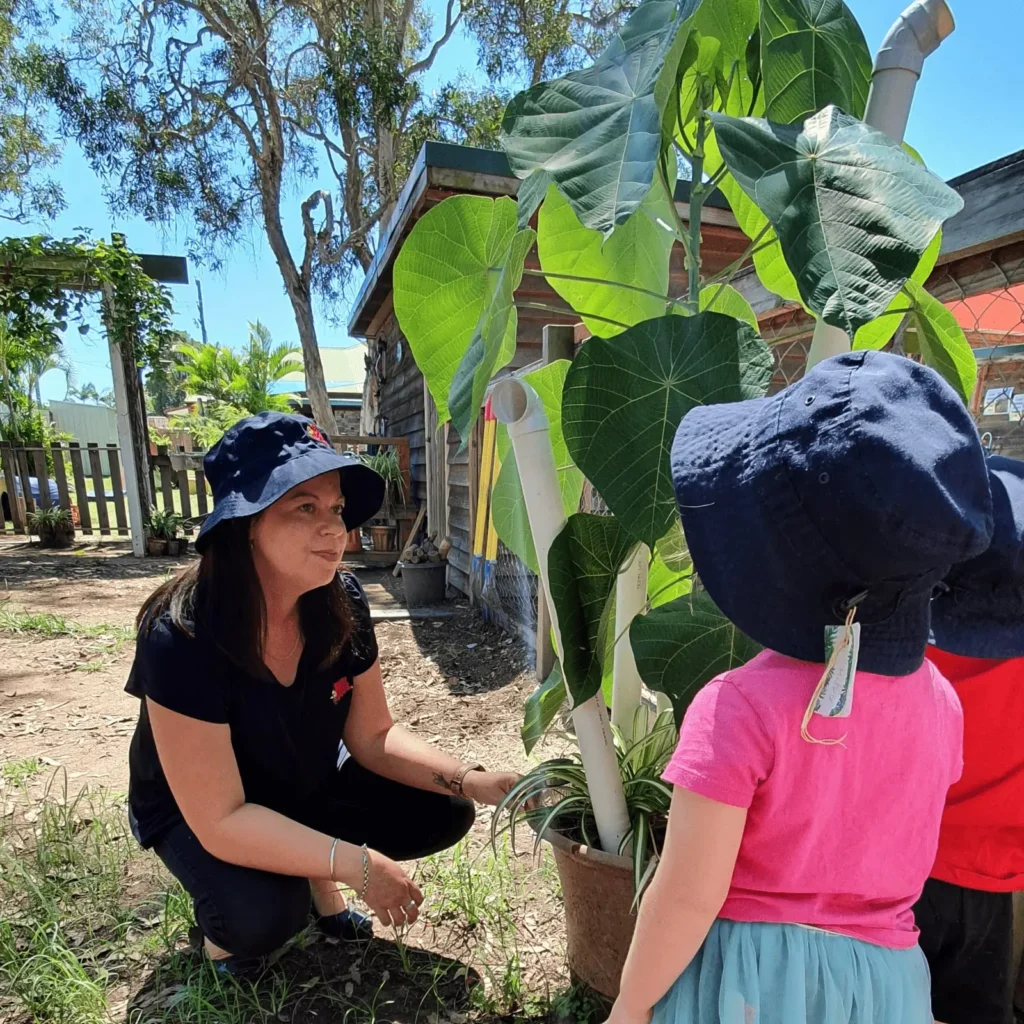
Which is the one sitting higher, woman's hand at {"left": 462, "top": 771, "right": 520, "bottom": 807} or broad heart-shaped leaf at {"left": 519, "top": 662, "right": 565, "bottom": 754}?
broad heart-shaped leaf at {"left": 519, "top": 662, "right": 565, "bottom": 754}

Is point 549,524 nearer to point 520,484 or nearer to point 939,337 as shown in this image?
point 520,484

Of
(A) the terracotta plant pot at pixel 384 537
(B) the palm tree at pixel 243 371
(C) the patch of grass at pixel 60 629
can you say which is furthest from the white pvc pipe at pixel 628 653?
(B) the palm tree at pixel 243 371

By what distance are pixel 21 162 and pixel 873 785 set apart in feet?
60.2

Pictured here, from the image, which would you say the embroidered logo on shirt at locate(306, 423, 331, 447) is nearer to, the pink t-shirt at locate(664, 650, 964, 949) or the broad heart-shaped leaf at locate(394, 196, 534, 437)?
the broad heart-shaped leaf at locate(394, 196, 534, 437)

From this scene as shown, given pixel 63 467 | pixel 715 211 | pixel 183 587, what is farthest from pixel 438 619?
pixel 63 467

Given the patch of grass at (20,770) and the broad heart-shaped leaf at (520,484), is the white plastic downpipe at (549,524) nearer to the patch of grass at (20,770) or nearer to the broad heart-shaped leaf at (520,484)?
the broad heart-shaped leaf at (520,484)

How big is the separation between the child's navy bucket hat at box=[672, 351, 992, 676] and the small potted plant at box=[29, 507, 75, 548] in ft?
27.8

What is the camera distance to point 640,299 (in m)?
1.13

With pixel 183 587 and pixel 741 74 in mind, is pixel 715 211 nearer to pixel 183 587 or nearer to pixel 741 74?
pixel 741 74

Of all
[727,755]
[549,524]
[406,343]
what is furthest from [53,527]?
[727,755]

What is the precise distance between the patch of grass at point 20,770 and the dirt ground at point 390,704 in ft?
0.09

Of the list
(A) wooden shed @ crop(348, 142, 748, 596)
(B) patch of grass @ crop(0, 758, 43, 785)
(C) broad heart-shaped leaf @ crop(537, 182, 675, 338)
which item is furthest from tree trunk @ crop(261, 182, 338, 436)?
(C) broad heart-shaped leaf @ crop(537, 182, 675, 338)

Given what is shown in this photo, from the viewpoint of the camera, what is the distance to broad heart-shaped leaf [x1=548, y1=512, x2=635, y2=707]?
3.19 ft

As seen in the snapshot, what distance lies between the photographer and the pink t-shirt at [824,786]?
60 centimetres
